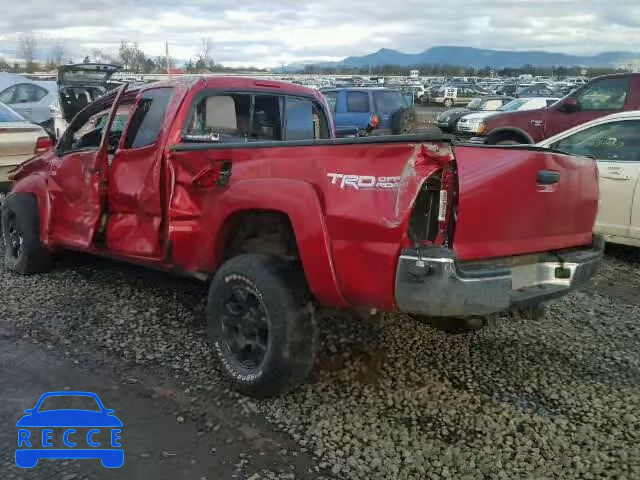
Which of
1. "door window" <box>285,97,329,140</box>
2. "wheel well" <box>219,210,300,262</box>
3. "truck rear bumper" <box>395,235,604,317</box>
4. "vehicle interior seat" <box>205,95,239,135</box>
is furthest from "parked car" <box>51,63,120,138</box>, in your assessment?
"truck rear bumper" <box>395,235,604,317</box>

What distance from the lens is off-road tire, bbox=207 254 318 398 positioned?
3.32 meters

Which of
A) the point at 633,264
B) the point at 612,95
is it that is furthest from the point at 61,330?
the point at 612,95

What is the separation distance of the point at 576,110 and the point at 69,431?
9.17m

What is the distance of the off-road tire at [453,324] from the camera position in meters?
3.93

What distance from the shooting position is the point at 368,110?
53.8ft

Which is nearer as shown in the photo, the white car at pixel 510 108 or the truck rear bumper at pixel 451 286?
the truck rear bumper at pixel 451 286

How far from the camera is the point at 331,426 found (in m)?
3.28

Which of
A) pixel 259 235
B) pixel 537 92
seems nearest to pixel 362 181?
pixel 259 235

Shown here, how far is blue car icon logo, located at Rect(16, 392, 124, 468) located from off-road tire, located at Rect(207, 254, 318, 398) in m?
0.76

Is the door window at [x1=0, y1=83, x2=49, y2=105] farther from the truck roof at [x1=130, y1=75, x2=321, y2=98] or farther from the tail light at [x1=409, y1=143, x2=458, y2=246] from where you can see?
the tail light at [x1=409, y1=143, x2=458, y2=246]

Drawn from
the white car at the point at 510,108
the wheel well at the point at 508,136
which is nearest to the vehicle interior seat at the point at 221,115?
the wheel well at the point at 508,136

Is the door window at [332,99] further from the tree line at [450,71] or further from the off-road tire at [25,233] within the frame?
the tree line at [450,71]

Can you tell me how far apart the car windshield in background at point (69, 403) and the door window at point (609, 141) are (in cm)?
515

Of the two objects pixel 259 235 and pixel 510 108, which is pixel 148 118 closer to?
pixel 259 235
